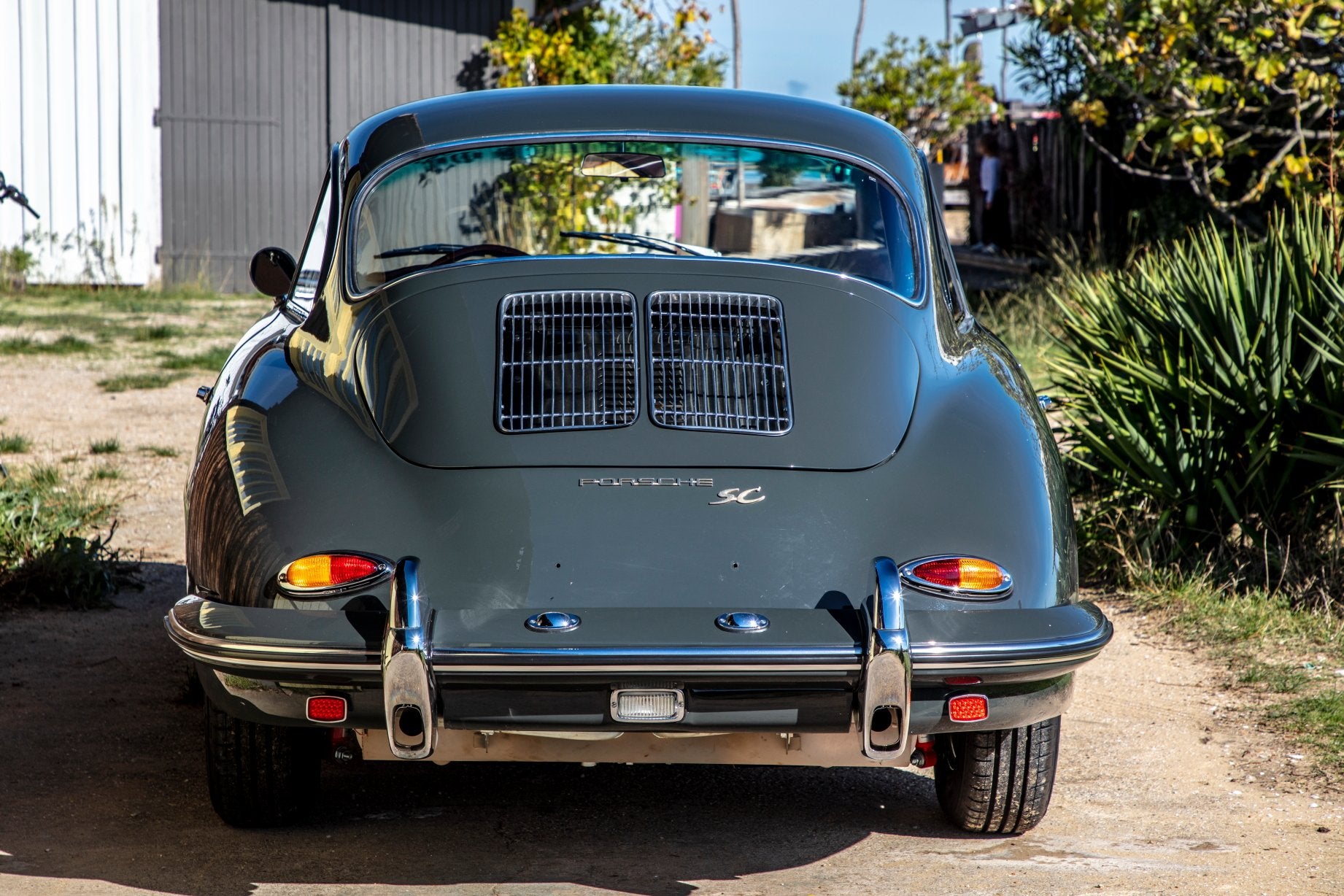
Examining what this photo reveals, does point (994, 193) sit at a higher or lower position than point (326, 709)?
higher

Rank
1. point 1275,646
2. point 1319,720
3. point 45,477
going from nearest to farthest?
1. point 1319,720
2. point 1275,646
3. point 45,477

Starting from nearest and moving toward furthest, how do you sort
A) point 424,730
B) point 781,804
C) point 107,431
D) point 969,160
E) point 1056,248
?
point 424,730 → point 781,804 → point 107,431 → point 1056,248 → point 969,160

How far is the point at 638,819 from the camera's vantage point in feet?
10.9

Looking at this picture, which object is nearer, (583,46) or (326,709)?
(326,709)

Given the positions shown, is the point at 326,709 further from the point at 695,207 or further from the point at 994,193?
the point at 994,193

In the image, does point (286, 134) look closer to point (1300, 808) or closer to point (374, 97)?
point (374, 97)

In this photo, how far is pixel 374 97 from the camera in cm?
1465

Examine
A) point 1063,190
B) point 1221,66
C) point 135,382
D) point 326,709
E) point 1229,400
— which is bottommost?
point 135,382

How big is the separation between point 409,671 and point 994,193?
1532 centimetres

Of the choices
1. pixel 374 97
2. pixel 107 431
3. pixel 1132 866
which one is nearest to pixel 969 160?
pixel 374 97

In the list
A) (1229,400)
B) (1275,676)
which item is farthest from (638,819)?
(1229,400)

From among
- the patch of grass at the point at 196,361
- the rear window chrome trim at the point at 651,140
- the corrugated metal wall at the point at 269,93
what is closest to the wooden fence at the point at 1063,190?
the corrugated metal wall at the point at 269,93

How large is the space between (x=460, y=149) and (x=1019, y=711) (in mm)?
1978

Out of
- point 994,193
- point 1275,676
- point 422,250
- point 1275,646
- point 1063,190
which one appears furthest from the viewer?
point 994,193
